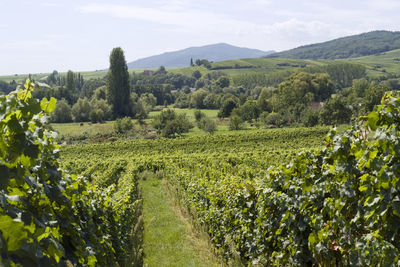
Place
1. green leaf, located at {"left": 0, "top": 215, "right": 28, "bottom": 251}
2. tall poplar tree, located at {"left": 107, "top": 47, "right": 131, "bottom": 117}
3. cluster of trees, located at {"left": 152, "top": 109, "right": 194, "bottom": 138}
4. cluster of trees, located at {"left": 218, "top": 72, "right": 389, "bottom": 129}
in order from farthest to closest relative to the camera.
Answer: tall poplar tree, located at {"left": 107, "top": 47, "right": 131, "bottom": 117} → cluster of trees, located at {"left": 152, "top": 109, "right": 194, "bottom": 138} → cluster of trees, located at {"left": 218, "top": 72, "right": 389, "bottom": 129} → green leaf, located at {"left": 0, "top": 215, "right": 28, "bottom": 251}

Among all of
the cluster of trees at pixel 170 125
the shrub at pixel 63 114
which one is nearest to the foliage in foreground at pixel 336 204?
the cluster of trees at pixel 170 125

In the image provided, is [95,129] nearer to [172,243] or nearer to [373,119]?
[172,243]

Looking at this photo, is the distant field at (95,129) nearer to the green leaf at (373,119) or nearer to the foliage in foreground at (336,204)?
the foliage in foreground at (336,204)

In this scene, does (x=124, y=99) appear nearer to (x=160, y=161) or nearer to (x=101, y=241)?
(x=160, y=161)

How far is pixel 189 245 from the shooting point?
1099cm

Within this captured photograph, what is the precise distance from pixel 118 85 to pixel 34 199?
87.0 m

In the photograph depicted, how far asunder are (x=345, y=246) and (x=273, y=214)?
2.16 m

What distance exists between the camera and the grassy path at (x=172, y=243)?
972cm

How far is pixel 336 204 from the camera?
413 centimetres

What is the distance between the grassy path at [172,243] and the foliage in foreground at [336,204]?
2498mm

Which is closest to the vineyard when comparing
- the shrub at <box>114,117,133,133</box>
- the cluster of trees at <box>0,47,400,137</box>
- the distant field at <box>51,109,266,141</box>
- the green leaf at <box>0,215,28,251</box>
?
the green leaf at <box>0,215,28,251</box>

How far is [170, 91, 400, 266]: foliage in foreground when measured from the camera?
11.3ft

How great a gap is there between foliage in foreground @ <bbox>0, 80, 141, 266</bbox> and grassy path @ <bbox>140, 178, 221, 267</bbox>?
4.98 metres

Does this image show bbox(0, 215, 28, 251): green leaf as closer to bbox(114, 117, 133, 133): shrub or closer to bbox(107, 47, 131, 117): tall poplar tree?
bbox(114, 117, 133, 133): shrub
